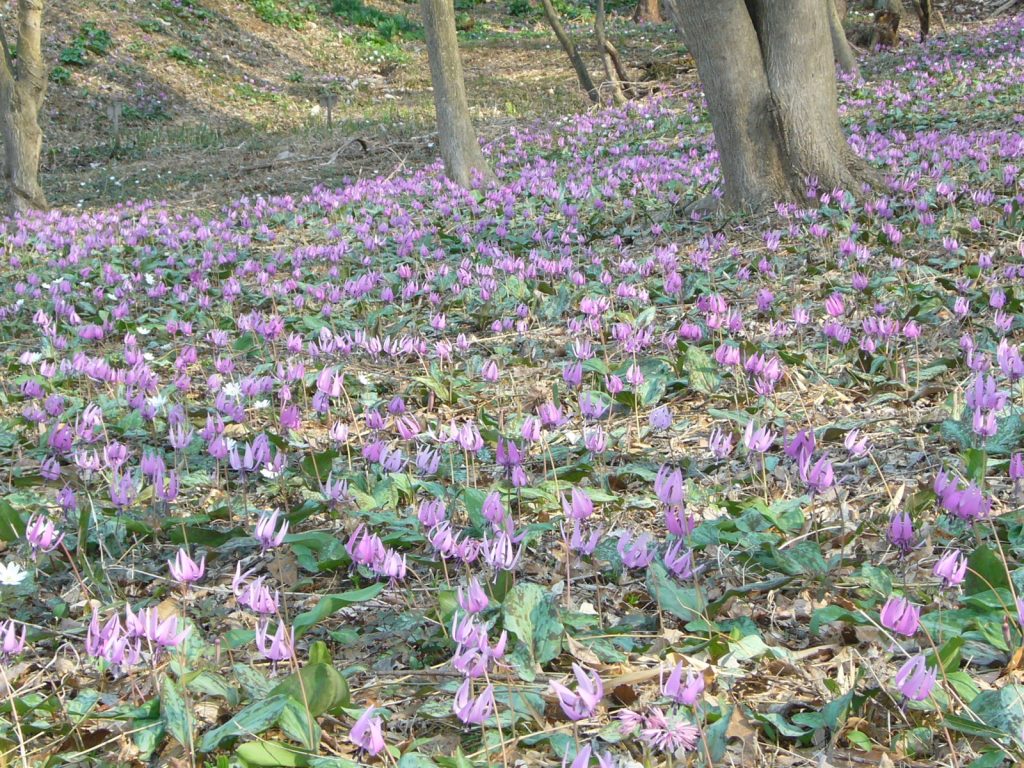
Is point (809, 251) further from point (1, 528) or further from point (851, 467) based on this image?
point (1, 528)

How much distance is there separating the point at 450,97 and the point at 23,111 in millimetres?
5519

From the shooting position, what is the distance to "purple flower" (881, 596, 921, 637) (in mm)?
1578

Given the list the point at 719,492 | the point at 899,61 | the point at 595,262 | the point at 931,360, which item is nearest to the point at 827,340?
the point at 931,360

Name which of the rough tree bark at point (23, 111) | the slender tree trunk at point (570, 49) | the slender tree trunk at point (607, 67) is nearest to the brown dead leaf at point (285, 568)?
the rough tree bark at point (23, 111)

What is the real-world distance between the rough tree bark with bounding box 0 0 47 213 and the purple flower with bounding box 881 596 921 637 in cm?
1190

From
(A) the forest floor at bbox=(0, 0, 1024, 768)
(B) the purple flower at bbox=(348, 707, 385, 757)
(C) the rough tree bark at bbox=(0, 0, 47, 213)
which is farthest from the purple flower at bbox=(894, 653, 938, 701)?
(C) the rough tree bark at bbox=(0, 0, 47, 213)

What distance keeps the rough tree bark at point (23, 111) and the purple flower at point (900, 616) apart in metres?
11.9

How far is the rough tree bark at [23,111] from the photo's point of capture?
11055mm

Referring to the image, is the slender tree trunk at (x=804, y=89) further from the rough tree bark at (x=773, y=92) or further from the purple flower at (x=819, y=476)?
the purple flower at (x=819, y=476)

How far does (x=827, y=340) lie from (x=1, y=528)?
10.2ft

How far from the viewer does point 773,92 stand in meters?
6.12

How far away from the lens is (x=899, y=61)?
15.8 meters

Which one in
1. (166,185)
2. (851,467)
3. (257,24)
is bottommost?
(851,467)

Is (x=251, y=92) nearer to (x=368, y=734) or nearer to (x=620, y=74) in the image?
(x=620, y=74)
